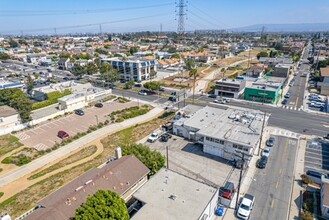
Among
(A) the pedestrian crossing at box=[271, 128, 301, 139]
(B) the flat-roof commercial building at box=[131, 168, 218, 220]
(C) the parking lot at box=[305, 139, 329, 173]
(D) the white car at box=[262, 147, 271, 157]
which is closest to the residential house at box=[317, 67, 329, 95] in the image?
(A) the pedestrian crossing at box=[271, 128, 301, 139]

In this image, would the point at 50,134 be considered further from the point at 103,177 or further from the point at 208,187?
the point at 208,187

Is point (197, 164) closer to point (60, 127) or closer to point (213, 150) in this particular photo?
point (213, 150)

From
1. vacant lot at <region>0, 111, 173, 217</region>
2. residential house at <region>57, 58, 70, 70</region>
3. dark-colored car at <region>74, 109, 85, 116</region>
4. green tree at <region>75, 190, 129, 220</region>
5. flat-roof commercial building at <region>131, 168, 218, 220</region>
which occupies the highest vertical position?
residential house at <region>57, 58, 70, 70</region>

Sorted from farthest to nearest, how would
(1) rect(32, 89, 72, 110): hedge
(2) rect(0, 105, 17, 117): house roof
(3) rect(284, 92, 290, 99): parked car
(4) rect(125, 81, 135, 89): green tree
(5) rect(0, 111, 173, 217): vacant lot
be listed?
1. (4) rect(125, 81, 135, 89): green tree
2. (3) rect(284, 92, 290, 99): parked car
3. (1) rect(32, 89, 72, 110): hedge
4. (2) rect(0, 105, 17, 117): house roof
5. (5) rect(0, 111, 173, 217): vacant lot

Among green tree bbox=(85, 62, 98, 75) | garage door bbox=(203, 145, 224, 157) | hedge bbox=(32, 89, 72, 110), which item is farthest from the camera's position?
green tree bbox=(85, 62, 98, 75)

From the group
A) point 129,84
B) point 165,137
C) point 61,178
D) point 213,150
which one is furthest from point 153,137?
point 129,84

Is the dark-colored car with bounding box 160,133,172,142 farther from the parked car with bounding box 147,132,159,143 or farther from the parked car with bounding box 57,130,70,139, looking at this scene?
the parked car with bounding box 57,130,70,139

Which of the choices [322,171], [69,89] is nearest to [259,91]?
[322,171]
